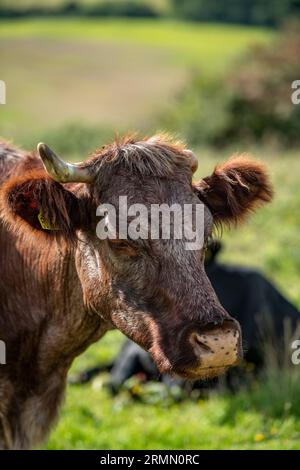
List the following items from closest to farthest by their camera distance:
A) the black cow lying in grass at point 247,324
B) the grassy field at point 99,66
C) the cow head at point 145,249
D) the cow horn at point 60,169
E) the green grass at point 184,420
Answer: the cow head at point 145,249, the cow horn at point 60,169, the green grass at point 184,420, the black cow lying in grass at point 247,324, the grassy field at point 99,66

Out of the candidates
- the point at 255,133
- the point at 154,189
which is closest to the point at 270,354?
the point at 154,189

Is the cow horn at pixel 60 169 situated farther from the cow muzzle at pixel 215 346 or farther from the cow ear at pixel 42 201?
the cow muzzle at pixel 215 346

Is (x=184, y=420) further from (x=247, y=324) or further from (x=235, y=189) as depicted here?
(x=235, y=189)

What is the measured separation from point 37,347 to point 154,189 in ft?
5.81

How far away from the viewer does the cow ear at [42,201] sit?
598cm

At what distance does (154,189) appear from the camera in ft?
19.4

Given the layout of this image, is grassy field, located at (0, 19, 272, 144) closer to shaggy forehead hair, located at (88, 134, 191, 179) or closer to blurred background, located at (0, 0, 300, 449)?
blurred background, located at (0, 0, 300, 449)

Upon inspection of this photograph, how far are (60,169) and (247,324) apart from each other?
5524mm

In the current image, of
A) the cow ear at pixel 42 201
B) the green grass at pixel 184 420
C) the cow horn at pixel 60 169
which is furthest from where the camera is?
the green grass at pixel 184 420

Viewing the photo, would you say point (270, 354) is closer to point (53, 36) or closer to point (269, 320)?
point (269, 320)

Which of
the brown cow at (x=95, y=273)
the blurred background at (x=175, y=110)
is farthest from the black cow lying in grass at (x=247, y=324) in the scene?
the brown cow at (x=95, y=273)

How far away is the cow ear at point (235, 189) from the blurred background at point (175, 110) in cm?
87

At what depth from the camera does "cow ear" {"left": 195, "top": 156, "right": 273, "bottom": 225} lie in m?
6.54

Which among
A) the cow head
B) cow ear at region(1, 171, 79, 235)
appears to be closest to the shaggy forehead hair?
the cow head
